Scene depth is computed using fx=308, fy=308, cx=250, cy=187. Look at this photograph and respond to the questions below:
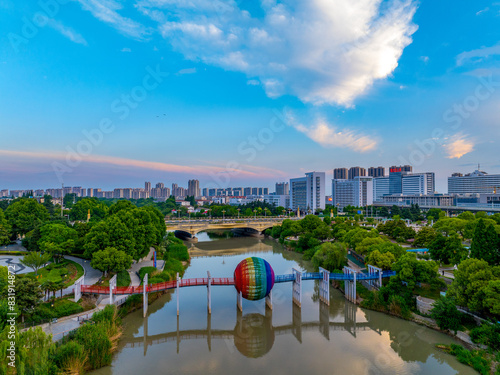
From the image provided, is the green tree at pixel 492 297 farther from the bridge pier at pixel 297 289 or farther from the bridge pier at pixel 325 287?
the bridge pier at pixel 297 289

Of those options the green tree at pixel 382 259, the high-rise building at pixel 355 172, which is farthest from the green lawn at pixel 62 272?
the high-rise building at pixel 355 172

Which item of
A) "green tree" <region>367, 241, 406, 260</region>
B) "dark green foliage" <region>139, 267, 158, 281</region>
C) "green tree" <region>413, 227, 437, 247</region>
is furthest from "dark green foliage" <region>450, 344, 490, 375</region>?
"dark green foliage" <region>139, 267, 158, 281</region>

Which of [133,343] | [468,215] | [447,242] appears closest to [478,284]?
[447,242]

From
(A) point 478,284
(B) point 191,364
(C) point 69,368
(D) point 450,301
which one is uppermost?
(A) point 478,284

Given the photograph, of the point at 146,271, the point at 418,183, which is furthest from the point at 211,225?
the point at 418,183

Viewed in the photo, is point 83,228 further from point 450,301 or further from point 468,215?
point 468,215

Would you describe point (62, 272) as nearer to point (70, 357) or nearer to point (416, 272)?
point (70, 357)

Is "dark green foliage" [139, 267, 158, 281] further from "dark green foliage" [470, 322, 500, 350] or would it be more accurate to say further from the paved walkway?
"dark green foliage" [470, 322, 500, 350]
